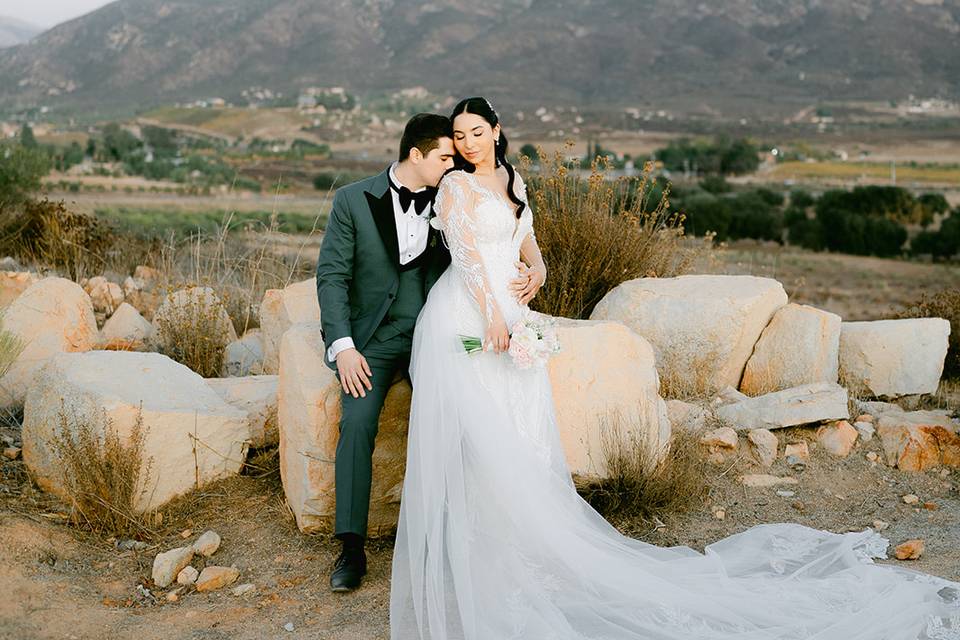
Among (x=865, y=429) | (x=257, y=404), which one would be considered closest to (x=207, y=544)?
(x=257, y=404)

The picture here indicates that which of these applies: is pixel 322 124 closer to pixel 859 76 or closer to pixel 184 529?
pixel 859 76

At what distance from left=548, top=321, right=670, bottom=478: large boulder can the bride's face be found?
3.61 feet

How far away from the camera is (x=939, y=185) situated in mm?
56281

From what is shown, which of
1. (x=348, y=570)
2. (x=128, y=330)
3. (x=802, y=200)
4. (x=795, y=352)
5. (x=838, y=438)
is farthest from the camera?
(x=802, y=200)

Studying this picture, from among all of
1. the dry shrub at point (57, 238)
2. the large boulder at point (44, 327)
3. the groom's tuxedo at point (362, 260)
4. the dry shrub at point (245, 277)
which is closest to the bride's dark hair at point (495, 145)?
the groom's tuxedo at point (362, 260)

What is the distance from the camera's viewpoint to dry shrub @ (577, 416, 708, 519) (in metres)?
4.87

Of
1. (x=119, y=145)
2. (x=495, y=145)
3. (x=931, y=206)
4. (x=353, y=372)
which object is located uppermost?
(x=495, y=145)

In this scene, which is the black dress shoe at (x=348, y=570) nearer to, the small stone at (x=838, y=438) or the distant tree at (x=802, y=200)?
the small stone at (x=838, y=438)

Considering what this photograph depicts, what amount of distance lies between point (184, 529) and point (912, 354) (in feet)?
15.9

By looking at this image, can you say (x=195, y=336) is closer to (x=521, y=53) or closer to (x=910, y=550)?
(x=910, y=550)

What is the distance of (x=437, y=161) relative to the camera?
171 inches

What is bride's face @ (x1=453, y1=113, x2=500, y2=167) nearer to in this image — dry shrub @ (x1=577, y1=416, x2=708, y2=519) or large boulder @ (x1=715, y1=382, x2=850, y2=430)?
dry shrub @ (x1=577, y1=416, x2=708, y2=519)

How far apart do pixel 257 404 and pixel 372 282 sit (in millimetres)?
1433

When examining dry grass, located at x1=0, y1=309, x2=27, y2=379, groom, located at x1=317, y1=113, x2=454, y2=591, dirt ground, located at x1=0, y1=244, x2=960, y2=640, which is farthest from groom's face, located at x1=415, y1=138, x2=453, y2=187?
Result: dry grass, located at x1=0, y1=309, x2=27, y2=379
